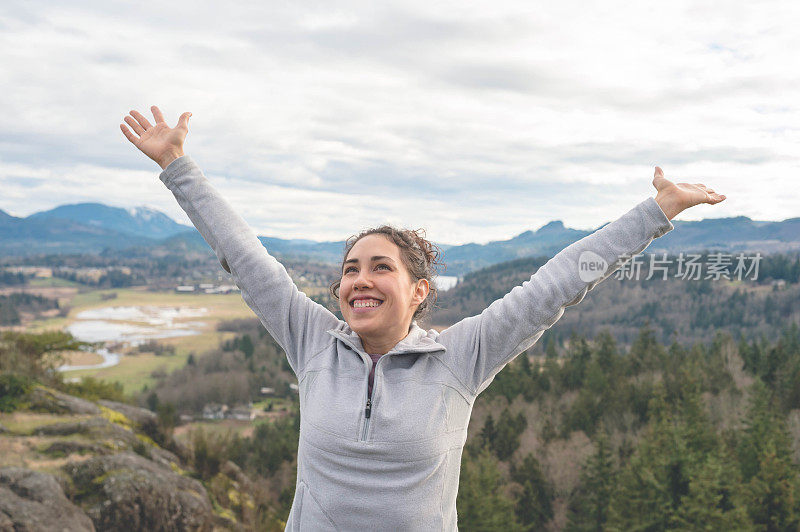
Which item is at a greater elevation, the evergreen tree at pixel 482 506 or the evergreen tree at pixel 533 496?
the evergreen tree at pixel 482 506

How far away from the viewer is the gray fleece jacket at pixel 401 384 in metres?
2.12

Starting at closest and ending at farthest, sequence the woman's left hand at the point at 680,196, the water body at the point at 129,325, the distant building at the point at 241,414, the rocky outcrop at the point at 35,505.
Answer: the woman's left hand at the point at 680,196, the rocky outcrop at the point at 35,505, the distant building at the point at 241,414, the water body at the point at 129,325

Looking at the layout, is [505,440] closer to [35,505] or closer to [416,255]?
[35,505]

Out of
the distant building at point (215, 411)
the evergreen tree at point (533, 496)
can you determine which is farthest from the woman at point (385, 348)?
the distant building at point (215, 411)

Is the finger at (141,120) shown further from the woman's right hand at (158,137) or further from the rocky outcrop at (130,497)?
the rocky outcrop at (130,497)

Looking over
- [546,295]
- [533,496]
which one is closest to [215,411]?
[533,496]

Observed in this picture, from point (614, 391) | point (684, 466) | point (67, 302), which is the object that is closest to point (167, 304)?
point (67, 302)

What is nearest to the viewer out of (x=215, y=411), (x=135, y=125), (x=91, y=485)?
(x=135, y=125)

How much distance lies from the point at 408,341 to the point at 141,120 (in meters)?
1.64

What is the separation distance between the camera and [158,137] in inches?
104

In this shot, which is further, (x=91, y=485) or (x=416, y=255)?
(x=91, y=485)

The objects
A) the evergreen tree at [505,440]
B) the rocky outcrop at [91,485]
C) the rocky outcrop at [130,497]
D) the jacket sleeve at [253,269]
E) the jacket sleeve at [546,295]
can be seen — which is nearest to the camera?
the jacket sleeve at [546,295]

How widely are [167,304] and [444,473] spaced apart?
511 ft

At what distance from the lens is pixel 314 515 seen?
7.22 feet
